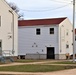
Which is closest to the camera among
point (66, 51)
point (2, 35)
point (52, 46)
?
point (2, 35)

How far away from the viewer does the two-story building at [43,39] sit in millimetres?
59312

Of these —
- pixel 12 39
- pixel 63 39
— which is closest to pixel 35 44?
pixel 63 39

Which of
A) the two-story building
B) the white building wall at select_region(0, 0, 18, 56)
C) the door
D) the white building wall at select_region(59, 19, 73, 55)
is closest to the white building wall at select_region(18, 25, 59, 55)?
the two-story building

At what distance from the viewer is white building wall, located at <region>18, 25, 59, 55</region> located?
5950 cm

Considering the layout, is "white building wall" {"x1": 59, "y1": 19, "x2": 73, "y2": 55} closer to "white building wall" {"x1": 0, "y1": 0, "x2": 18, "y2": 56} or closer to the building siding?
the building siding

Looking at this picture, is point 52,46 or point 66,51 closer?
point 52,46

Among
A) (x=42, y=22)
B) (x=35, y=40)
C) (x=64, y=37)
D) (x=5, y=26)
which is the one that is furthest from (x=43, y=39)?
(x=5, y=26)

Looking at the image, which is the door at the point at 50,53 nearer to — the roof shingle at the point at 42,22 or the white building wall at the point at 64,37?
the white building wall at the point at 64,37

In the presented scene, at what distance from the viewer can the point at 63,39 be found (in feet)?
203

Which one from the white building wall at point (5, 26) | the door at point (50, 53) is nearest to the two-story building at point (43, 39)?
the door at point (50, 53)

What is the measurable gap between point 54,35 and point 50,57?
4181mm

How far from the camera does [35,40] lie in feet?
199

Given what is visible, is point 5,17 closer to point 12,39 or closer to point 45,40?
point 12,39

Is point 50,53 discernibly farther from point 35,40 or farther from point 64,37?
point 64,37
